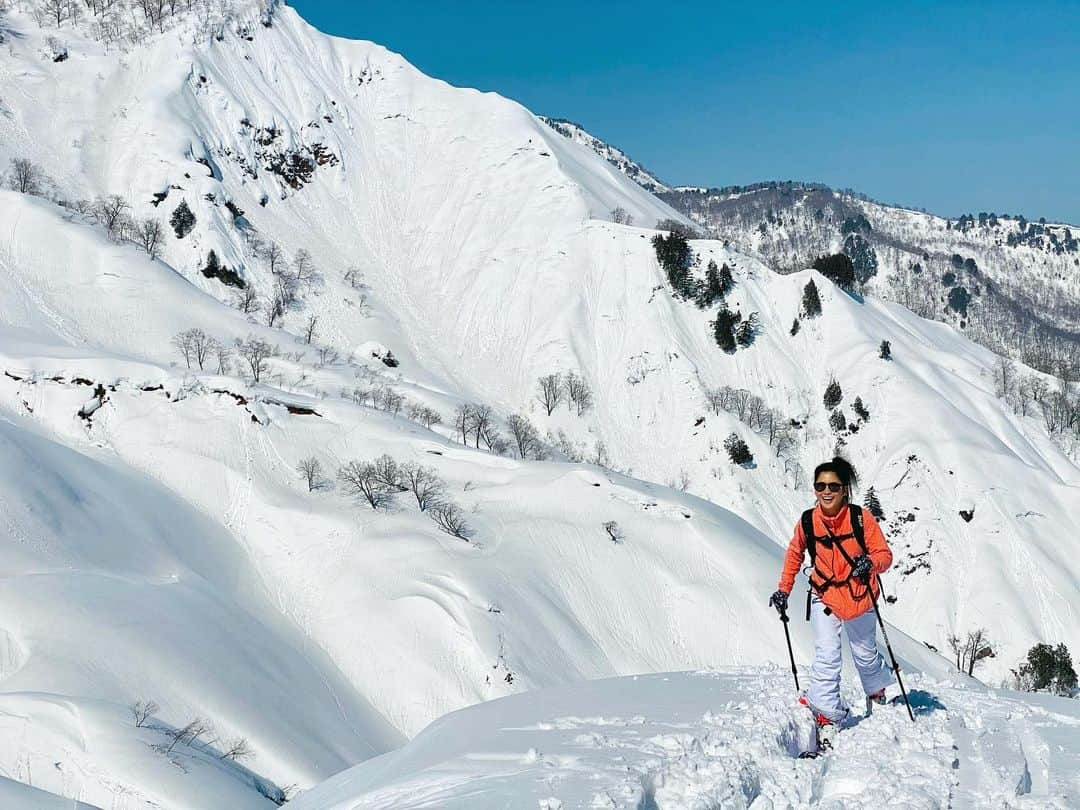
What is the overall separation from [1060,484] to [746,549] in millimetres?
38335

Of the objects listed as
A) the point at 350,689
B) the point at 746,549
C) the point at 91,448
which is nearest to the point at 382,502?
the point at 350,689

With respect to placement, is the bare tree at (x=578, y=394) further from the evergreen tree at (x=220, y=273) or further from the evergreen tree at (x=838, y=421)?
the evergreen tree at (x=220, y=273)

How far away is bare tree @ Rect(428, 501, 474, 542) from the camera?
4053cm

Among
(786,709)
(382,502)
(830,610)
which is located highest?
(382,502)

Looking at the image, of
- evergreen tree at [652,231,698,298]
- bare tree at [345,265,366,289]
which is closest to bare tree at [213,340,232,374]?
bare tree at [345,265,366,289]

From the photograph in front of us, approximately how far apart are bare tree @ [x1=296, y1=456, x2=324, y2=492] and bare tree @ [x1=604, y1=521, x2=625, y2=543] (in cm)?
1691

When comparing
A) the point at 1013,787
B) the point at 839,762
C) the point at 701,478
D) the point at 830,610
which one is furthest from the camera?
the point at 701,478

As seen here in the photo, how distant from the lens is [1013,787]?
232 inches

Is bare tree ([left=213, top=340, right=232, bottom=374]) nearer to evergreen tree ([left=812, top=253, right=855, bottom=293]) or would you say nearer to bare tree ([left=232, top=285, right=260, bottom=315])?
bare tree ([left=232, top=285, right=260, bottom=315])

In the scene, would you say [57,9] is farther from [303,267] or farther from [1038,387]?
[1038,387]

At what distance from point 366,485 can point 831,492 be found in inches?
1479

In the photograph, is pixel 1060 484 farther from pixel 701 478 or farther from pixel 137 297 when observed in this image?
pixel 137 297

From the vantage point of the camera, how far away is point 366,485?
42.9m

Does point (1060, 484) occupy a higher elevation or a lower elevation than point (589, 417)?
lower
